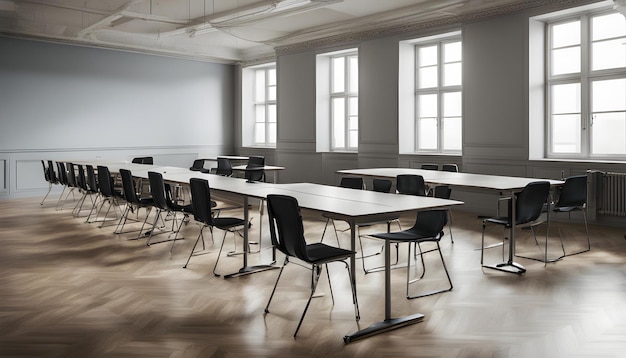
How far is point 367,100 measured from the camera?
428 inches

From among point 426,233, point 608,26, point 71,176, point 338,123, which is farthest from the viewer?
point 338,123

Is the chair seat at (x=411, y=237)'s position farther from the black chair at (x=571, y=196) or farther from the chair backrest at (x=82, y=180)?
the chair backrest at (x=82, y=180)

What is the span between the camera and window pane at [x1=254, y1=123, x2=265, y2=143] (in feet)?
48.4

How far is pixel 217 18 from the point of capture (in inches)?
412

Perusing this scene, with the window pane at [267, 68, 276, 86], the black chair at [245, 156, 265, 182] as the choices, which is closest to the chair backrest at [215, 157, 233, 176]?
the black chair at [245, 156, 265, 182]

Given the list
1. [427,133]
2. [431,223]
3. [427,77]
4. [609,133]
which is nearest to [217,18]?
[427,77]

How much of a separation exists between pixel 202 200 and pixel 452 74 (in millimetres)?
6202

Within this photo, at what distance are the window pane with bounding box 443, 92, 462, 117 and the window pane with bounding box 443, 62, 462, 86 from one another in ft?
0.62

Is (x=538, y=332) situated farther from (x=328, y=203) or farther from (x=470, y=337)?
(x=328, y=203)

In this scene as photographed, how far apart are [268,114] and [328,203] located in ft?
34.4

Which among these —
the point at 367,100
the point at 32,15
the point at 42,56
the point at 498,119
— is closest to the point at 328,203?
the point at 498,119

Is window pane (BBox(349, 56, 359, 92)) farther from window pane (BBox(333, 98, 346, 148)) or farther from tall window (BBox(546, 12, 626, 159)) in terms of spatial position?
tall window (BBox(546, 12, 626, 159))

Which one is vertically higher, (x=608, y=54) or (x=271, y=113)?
(x=608, y=54)

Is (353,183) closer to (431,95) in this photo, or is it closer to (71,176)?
(431,95)
